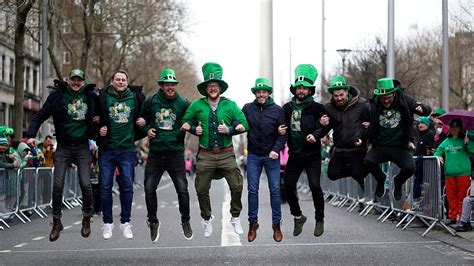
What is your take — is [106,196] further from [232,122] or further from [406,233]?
[406,233]

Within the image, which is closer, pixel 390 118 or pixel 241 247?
pixel 390 118

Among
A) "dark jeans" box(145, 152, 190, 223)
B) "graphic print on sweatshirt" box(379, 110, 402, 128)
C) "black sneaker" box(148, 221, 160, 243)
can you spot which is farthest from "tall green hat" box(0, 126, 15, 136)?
"graphic print on sweatshirt" box(379, 110, 402, 128)

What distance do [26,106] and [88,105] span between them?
5541cm

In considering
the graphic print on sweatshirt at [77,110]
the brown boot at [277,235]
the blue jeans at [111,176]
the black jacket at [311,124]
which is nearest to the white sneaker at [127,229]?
the blue jeans at [111,176]

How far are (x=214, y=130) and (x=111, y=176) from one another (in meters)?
1.68

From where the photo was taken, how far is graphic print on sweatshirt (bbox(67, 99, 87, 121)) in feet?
47.8

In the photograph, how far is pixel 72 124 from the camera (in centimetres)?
1459

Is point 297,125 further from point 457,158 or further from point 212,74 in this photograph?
point 457,158

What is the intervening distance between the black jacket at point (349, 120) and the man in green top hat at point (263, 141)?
35.8 inches

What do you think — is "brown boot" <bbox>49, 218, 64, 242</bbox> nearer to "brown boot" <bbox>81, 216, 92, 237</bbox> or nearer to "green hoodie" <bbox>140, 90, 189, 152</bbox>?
"brown boot" <bbox>81, 216, 92, 237</bbox>

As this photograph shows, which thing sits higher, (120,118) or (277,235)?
(120,118)

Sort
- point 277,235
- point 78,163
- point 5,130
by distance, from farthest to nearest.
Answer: point 5,130
point 78,163
point 277,235

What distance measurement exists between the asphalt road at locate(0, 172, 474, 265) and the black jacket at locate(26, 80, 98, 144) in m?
1.72

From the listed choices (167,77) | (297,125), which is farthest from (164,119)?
(297,125)
